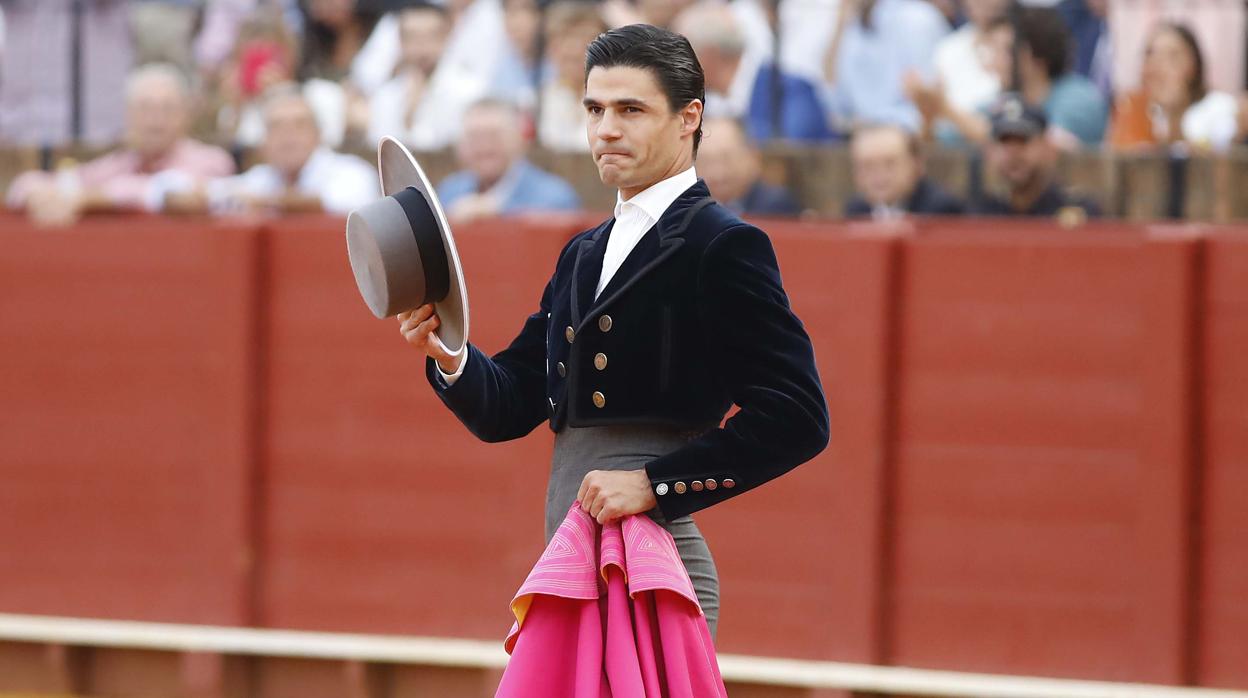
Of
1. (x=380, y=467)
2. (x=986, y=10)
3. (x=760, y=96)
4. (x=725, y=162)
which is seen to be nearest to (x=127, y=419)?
(x=380, y=467)

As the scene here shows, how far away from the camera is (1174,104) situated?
679 cm

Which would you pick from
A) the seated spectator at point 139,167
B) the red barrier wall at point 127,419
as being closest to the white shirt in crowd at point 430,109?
the seated spectator at point 139,167

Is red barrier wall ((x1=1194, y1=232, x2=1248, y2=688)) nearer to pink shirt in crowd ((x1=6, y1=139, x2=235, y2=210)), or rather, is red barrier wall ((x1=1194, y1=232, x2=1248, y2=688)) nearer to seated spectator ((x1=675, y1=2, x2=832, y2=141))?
seated spectator ((x1=675, y1=2, x2=832, y2=141))

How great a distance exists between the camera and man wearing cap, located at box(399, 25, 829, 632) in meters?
2.64

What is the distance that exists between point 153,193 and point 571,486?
14.3 feet

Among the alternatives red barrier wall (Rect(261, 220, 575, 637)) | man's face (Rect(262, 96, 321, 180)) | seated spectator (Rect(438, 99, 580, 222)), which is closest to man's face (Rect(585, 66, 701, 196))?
red barrier wall (Rect(261, 220, 575, 637))

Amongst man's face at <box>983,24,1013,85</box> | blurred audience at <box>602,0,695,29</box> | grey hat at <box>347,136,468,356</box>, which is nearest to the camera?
grey hat at <box>347,136,468,356</box>

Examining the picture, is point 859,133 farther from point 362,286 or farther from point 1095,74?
point 362,286

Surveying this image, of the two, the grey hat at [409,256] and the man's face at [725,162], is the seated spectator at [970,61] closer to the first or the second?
the man's face at [725,162]

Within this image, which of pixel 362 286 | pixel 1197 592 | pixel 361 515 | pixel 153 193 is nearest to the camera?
pixel 362 286

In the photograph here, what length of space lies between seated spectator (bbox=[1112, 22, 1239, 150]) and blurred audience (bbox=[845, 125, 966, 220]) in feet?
3.18

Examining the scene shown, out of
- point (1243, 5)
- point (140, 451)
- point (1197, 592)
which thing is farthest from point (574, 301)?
point (1243, 5)

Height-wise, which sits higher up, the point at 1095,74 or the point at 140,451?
the point at 1095,74

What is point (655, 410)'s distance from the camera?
108 inches
